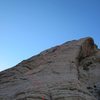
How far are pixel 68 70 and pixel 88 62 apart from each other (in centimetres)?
480

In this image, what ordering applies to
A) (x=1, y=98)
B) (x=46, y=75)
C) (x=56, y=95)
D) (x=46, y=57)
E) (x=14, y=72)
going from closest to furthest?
(x=56, y=95) < (x=1, y=98) < (x=46, y=75) < (x=14, y=72) < (x=46, y=57)

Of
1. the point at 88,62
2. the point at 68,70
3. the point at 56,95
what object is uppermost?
the point at 88,62

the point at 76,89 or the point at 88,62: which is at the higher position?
the point at 88,62

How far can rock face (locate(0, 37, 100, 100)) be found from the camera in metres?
15.5

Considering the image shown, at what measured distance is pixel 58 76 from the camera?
713 inches

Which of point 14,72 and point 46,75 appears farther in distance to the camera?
point 14,72

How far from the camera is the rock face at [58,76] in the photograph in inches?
610

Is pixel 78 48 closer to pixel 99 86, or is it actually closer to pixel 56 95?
pixel 99 86

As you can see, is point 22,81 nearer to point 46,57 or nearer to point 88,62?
point 46,57

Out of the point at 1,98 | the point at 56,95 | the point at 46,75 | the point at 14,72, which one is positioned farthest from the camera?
the point at 14,72

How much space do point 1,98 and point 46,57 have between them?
6818 millimetres

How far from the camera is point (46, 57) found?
23.0 m

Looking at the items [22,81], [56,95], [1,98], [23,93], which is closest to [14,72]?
[22,81]

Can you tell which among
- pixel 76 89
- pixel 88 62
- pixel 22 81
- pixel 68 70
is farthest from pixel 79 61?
pixel 76 89
